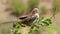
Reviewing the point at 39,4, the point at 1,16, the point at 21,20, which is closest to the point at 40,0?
the point at 39,4

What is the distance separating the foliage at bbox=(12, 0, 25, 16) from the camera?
13.1ft

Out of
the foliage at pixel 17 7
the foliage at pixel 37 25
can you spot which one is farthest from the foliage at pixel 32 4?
the foliage at pixel 37 25

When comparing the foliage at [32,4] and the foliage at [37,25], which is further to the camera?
the foliage at [32,4]

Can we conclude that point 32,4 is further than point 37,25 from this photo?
Yes

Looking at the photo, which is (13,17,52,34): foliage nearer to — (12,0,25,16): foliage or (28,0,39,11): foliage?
(12,0,25,16): foliage

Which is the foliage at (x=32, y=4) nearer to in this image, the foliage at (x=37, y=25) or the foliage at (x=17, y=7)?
the foliage at (x=17, y=7)

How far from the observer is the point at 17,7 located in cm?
409

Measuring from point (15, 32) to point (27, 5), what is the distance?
2.84 metres

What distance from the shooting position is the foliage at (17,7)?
398 cm

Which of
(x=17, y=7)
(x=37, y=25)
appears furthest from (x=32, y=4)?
(x=37, y=25)

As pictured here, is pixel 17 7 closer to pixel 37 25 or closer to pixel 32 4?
pixel 32 4

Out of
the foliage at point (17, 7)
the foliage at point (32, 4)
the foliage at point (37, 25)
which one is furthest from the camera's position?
the foliage at point (32, 4)

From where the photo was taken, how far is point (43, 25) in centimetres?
147

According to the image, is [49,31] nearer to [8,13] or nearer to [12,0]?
[8,13]
